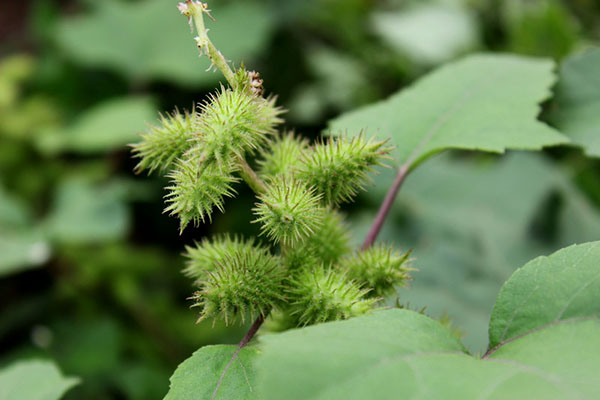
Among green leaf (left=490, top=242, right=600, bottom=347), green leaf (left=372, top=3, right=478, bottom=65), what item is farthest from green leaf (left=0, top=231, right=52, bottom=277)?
green leaf (left=372, top=3, right=478, bottom=65)

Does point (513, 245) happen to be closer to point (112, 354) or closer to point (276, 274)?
point (276, 274)

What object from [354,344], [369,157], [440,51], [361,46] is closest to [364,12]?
[361,46]

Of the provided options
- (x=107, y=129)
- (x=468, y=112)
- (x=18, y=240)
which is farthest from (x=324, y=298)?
(x=107, y=129)

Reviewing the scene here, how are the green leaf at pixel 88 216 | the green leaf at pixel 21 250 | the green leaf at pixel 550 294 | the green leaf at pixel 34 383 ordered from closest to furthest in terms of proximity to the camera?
the green leaf at pixel 550 294
the green leaf at pixel 34 383
the green leaf at pixel 21 250
the green leaf at pixel 88 216

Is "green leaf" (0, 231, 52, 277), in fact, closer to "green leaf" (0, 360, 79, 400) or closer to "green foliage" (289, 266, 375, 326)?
"green leaf" (0, 360, 79, 400)

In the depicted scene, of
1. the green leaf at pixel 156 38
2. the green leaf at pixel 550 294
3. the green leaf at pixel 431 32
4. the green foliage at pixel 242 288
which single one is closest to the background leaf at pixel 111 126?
the green leaf at pixel 156 38

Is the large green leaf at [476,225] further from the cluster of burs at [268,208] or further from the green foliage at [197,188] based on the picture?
the green foliage at [197,188]
